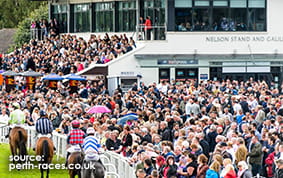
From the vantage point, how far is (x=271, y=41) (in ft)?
156

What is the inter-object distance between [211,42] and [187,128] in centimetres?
2373

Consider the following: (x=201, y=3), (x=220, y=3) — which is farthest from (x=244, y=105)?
(x=220, y=3)

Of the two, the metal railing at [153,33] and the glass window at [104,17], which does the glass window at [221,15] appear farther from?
the glass window at [104,17]

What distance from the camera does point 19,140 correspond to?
26000mm

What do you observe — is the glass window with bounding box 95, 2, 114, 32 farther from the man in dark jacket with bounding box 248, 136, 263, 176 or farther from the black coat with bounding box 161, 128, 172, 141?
the man in dark jacket with bounding box 248, 136, 263, 176

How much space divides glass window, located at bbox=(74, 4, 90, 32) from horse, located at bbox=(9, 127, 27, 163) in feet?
91.0

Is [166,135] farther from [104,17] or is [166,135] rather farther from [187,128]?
[104,17]

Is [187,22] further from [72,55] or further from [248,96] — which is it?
[248,96]

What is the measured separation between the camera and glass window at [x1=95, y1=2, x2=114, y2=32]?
51906 millimetres

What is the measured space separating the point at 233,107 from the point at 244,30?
18.2 meters

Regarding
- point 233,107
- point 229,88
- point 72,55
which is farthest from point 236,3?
point 233,107

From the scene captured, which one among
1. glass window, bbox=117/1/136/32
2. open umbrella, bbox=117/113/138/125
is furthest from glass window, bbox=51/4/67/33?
open umbrella, bbox=117/113/138/125

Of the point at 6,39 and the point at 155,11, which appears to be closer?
the point at 155,11

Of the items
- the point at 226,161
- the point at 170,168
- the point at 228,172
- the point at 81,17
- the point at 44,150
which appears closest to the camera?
the point at 228,172
